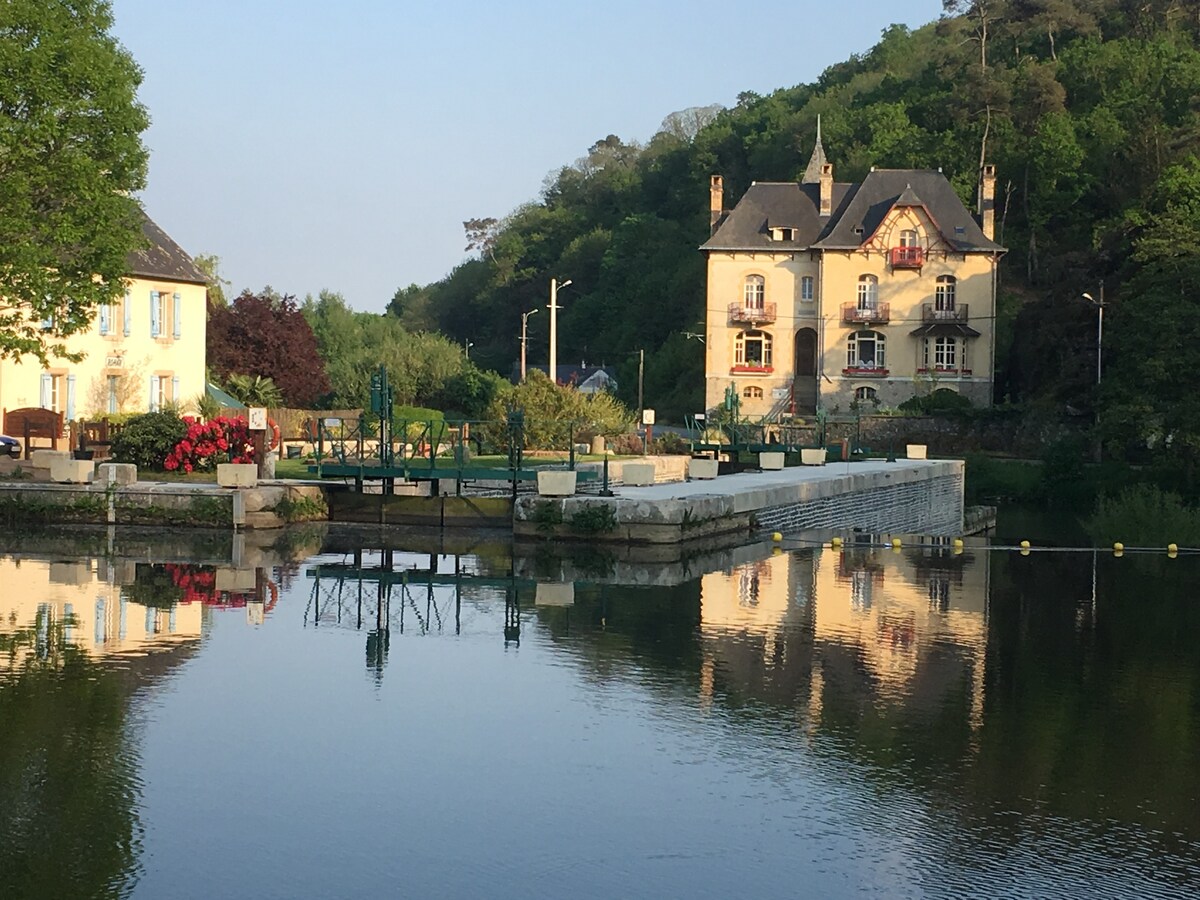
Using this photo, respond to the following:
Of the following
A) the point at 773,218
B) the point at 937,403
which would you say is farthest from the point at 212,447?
the point at 773,218

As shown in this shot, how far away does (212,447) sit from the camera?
101 feet

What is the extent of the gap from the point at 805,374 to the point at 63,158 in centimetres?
4582

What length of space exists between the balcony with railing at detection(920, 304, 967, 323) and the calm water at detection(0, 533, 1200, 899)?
47.8 meters

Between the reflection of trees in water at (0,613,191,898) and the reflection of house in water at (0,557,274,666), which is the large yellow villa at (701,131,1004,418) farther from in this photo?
the reflection of trees in water at (0,613,191,898)

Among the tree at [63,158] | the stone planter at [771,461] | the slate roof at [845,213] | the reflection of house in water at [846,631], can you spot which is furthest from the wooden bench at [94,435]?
the slate roof at [845,213]

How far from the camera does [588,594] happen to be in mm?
20500

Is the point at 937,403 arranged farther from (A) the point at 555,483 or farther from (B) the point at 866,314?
(A) the point at 555,483

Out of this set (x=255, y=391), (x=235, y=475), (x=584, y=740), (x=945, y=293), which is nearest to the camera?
(x=584, y=740)

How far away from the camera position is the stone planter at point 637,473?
3008 cm

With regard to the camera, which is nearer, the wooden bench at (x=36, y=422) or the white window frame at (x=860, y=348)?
the wooden bench at (x=36, y=422)

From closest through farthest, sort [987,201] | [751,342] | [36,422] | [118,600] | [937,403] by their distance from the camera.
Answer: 1. [118,600]
2. [36,422]
3. [937,403]
4. [987,201]
5. [751,342]

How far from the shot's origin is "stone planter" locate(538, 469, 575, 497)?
87.2 ft

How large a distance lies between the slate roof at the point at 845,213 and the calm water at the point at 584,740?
48.7 metres

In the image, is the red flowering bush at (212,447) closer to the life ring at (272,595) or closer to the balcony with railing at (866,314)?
the life ring at (272,595)
